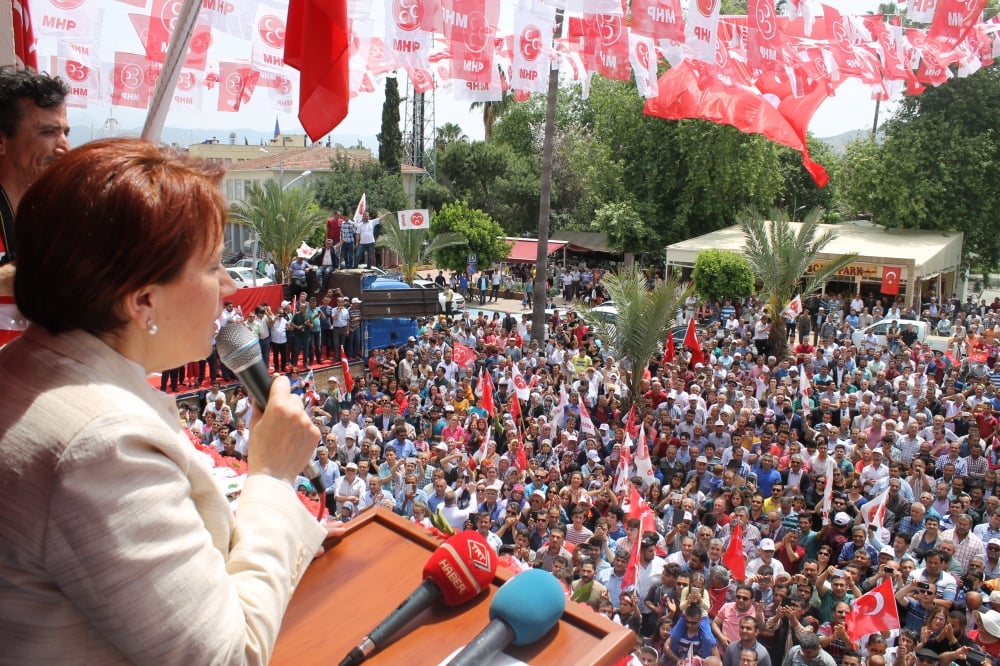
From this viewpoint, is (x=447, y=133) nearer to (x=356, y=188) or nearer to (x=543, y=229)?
(x=356, y=188)

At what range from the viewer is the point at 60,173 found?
1.09m

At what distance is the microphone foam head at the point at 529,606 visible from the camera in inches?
66.4

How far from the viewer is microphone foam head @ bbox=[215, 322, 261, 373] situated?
164 centimetres

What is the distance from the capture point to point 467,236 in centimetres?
2877

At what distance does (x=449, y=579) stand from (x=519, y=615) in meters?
0.24

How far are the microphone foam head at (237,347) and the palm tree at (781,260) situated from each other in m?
17.3

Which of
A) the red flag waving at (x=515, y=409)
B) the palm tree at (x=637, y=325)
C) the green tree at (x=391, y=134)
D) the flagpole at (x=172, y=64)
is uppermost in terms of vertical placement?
the green tree at (x=391, y=134)

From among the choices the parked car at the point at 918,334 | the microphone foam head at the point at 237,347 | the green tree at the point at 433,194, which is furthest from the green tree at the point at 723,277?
the microphone foam head at the point at 237,347

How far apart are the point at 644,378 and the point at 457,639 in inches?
480

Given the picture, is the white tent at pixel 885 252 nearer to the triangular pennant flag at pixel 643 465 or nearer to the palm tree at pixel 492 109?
the triangular pennant flag at pixel 643 465

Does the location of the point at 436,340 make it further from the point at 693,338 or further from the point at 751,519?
the point at 751,519

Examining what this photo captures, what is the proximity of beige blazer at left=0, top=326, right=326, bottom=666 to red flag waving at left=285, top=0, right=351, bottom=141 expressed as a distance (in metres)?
3.18

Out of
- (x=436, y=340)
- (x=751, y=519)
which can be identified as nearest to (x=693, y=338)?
(x=436, y=340)

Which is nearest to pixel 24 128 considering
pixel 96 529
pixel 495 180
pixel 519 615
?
pixel 96 529
